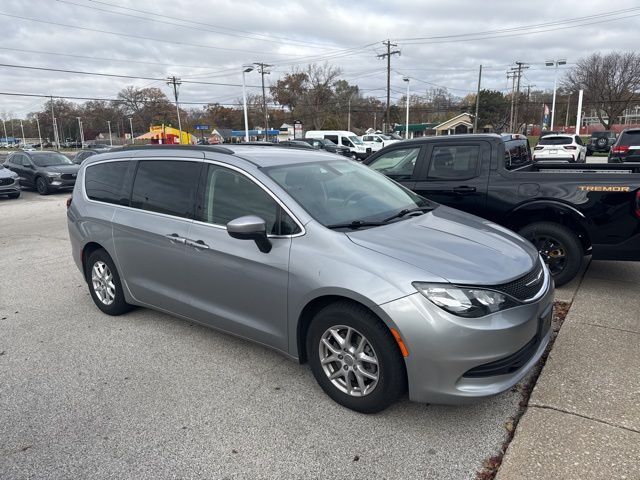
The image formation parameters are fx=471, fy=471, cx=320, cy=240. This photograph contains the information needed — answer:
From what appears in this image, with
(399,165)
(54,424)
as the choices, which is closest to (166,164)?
(54,424)

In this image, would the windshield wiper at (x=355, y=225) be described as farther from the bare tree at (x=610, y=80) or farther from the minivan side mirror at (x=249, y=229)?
the bare tree at (x=610, y=80)

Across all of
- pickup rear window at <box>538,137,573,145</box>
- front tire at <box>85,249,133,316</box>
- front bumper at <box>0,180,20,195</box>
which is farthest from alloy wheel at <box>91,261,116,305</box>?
pickup rear window at <box>538,137,573,145</box>

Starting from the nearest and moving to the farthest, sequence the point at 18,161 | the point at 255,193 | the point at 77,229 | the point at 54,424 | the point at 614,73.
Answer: the point at 54,424 → the point at 255,193 → the point at 77,229 → the point at 18,161 → the point at 614,73

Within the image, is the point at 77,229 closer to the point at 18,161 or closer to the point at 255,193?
the point at 255,193

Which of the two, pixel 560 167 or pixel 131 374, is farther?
pixel 560 167

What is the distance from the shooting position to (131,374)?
367 cm

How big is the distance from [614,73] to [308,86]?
45.4 m

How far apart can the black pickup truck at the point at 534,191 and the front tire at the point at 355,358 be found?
314cm

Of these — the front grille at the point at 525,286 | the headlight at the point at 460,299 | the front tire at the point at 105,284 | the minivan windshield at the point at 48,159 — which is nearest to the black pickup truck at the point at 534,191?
the front grille at the point at 525,286

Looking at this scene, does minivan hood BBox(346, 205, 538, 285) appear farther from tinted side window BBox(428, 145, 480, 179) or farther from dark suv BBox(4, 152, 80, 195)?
dark suv BBox(4, 152, 80, 195)

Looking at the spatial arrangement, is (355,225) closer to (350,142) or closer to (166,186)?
(166,186)

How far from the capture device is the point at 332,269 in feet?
9.64

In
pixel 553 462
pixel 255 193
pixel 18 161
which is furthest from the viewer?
pixel 18 161

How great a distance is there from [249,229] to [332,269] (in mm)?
610
